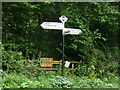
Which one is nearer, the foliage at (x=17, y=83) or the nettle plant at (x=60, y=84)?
the foliage at (x=17, y=83)

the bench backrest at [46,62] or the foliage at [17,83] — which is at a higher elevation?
the bench backrest at [46,62]

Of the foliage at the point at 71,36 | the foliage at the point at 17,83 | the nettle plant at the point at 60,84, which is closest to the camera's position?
the foliage at the point at 17,83

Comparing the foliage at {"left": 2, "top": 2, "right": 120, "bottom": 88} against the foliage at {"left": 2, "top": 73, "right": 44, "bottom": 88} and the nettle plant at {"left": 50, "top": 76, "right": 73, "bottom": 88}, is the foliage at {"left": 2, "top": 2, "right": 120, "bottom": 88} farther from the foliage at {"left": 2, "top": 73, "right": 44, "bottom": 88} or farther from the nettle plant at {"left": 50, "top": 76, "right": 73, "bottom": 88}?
the foliage at {"left": 2, "top": 73, "right": 44, "bottom": 88}

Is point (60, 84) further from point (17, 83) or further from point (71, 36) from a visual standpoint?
point (71, 36)

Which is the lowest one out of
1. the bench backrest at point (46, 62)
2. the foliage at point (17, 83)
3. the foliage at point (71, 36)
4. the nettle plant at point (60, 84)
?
the nettle plant at point (60, 84)

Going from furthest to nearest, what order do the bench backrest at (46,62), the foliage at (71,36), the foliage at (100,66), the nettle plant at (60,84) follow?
Answer: 1. the foliage at (71,36)
2. the foliage at (100,66)
3. the bench backrest at (46,62)
4. the nettle plant at (60,84)

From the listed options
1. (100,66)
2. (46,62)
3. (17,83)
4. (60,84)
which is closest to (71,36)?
(100,66)

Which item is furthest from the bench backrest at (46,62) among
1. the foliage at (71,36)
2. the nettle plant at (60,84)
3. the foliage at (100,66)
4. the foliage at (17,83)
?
the foliage at (17,83)

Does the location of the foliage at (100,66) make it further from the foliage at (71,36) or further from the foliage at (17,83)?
the foliage at (17,83)

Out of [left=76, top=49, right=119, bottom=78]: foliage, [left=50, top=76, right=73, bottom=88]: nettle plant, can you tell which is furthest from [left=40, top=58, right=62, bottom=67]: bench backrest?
[left=50, top=76, right=73, bottom=88]: nettle plant

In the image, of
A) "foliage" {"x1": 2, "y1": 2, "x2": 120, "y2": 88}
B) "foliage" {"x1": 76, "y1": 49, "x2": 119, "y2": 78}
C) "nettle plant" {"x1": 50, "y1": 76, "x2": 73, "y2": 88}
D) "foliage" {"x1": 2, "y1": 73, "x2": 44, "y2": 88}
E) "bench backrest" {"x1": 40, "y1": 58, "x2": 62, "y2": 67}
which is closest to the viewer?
"foliage" {"x1": 2, "y1": 73, "x2": 44, "y2": 88}

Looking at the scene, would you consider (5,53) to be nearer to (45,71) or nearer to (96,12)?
(45,71)

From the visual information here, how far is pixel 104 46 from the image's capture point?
10398mm

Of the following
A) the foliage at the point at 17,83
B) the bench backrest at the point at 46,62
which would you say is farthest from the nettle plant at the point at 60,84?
the bench backrest at the point at 46,62
